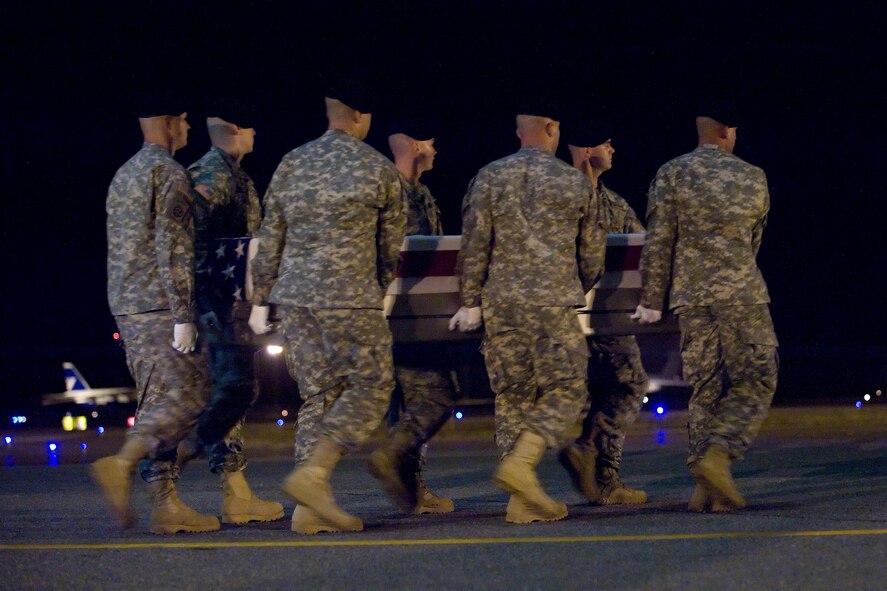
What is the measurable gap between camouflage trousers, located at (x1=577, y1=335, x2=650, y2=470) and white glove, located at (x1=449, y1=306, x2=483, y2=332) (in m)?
1.16

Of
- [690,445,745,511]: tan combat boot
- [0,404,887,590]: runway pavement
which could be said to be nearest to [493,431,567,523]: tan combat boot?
[0,404,887,590]: runway pavement

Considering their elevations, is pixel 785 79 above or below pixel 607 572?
above

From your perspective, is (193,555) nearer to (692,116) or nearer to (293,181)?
(293,181)

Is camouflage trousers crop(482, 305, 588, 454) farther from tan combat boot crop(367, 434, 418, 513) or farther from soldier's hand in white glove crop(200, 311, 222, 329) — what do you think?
soldier's hand in white glove crop(200, 311, 222, 329)

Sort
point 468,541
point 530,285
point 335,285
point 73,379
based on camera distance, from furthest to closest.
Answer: point 73,379 < point 530,285 < point 335,285 < point 468,541

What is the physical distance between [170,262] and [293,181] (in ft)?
2.01

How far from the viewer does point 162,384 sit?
6.61 metres

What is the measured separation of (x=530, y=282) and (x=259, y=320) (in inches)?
45.9

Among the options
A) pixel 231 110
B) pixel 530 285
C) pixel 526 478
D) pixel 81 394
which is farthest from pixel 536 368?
pixel 81 394

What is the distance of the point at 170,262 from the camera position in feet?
21.3

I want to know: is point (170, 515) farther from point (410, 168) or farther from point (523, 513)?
point (410, 168)

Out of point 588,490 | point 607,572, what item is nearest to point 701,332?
point 588,490

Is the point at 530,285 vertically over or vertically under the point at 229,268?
under

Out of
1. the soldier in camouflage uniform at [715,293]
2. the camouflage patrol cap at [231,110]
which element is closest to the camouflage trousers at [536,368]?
the soldier in camouflage uniform at [715,293]
